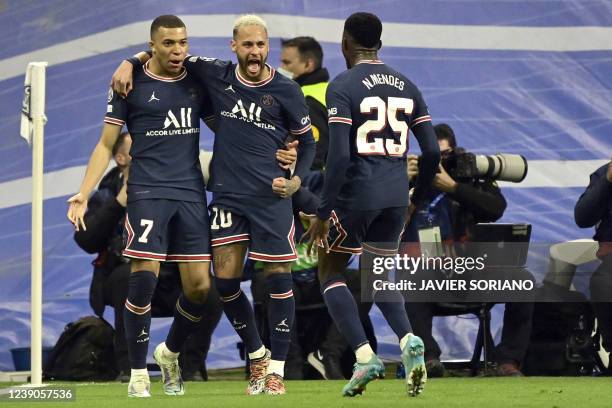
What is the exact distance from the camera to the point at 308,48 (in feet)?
35.1

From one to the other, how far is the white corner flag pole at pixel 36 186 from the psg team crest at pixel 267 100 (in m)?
1.37

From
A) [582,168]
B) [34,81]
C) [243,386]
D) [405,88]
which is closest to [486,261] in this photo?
[582,168]

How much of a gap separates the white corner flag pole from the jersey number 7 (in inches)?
79.4

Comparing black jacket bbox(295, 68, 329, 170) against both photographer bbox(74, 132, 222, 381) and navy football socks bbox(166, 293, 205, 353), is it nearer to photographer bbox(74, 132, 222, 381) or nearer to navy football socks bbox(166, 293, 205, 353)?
photographer bbox(74, 132, 222, 381)

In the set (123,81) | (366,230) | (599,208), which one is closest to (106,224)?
(123,81)

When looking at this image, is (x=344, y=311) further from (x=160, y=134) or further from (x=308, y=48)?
(x=308, y=48)

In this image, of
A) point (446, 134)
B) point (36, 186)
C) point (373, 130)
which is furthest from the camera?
point (446, 134)

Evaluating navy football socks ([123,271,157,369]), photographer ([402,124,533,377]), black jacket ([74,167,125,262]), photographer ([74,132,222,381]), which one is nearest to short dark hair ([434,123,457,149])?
photographer ([402,124,533,377])

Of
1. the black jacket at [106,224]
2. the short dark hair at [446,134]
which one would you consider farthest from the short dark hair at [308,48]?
the black jacket at [106,224]

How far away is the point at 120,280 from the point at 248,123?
105 inches

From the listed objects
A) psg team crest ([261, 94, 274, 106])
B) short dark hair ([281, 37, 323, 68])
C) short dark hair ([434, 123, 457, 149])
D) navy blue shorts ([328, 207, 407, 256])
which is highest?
short dark hair ([281, 37, 323, 68])

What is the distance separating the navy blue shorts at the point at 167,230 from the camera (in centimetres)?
820

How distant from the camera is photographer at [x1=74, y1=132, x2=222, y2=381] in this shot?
10.5 metres

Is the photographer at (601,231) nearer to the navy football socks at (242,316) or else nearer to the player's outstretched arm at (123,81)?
the navy football socks at (242,316)
